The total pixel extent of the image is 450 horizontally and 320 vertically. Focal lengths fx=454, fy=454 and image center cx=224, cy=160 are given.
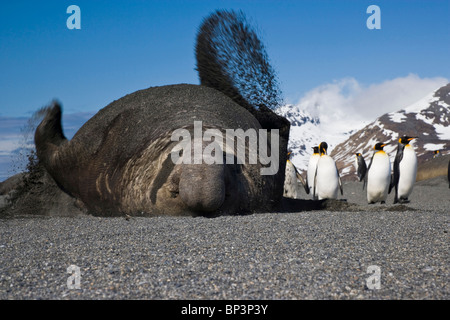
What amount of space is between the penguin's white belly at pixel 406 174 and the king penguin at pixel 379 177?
71 centimetres

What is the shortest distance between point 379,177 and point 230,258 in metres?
9.42

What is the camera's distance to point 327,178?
39.8 feet

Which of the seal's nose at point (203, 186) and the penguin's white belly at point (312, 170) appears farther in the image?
the penguin's white belly at point (312, 170)

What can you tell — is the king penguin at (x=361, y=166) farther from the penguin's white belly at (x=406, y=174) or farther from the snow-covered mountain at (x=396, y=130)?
the snow-covered mountain at (x=396, y=130)

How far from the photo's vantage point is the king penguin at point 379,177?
1188 cm

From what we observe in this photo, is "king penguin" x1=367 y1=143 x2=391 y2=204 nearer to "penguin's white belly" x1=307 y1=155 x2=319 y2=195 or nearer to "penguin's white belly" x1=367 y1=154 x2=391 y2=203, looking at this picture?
"penguin's white belly" x1=367 y1=154 x2=391 y2=203

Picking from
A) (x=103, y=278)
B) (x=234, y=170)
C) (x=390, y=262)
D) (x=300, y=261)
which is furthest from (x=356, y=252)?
(x=234, y=170)

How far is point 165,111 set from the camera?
681 centimetres

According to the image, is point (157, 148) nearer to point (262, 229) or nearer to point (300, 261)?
point (262, 229)

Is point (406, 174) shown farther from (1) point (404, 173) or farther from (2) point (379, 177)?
(2) point (379, 177)

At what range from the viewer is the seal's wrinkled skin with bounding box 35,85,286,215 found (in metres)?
5.28

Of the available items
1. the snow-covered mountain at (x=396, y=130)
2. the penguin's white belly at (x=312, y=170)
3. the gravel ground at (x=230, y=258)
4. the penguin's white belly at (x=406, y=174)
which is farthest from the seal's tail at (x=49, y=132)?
the snow-covered mountain at (x=396, y=130)

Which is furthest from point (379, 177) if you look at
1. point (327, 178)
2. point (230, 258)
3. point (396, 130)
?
point (396, 130)

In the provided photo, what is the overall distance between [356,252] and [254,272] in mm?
1003
